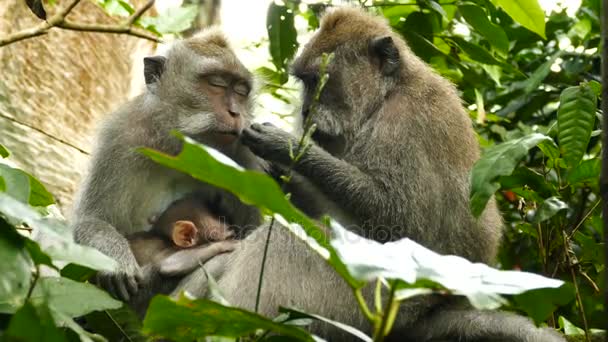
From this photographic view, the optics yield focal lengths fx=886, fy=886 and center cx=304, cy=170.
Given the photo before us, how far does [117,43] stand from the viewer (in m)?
8.52

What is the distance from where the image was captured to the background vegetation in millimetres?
2424

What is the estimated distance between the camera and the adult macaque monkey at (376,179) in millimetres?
4543

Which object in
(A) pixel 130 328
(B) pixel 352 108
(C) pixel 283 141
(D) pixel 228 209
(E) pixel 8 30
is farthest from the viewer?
(E) pixel 8 30

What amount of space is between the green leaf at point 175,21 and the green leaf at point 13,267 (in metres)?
3.15

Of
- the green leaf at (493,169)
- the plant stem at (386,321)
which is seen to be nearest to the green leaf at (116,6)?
the green leaf at (493,169)

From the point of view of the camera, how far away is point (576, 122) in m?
4.14

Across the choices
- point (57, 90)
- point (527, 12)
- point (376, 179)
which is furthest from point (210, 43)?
point (57, 90)

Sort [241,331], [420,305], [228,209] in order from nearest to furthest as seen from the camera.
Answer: [241,331]
[420,305]
[228,209]

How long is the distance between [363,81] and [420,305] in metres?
1.47

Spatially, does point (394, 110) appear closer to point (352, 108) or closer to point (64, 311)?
point (352, 108)

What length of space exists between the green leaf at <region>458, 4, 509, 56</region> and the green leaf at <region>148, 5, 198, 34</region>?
174cm

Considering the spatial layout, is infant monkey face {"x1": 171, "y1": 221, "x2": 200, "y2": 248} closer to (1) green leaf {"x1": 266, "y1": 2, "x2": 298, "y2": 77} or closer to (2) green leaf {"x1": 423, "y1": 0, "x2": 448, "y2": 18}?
(1) green leaf {"x1": 266, "y1": 2, "x2": 298, "y2": 77}

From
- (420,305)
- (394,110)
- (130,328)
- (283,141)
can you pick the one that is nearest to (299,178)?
(283,141)

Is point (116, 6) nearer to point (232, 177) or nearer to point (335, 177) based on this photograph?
point (335, 177)
